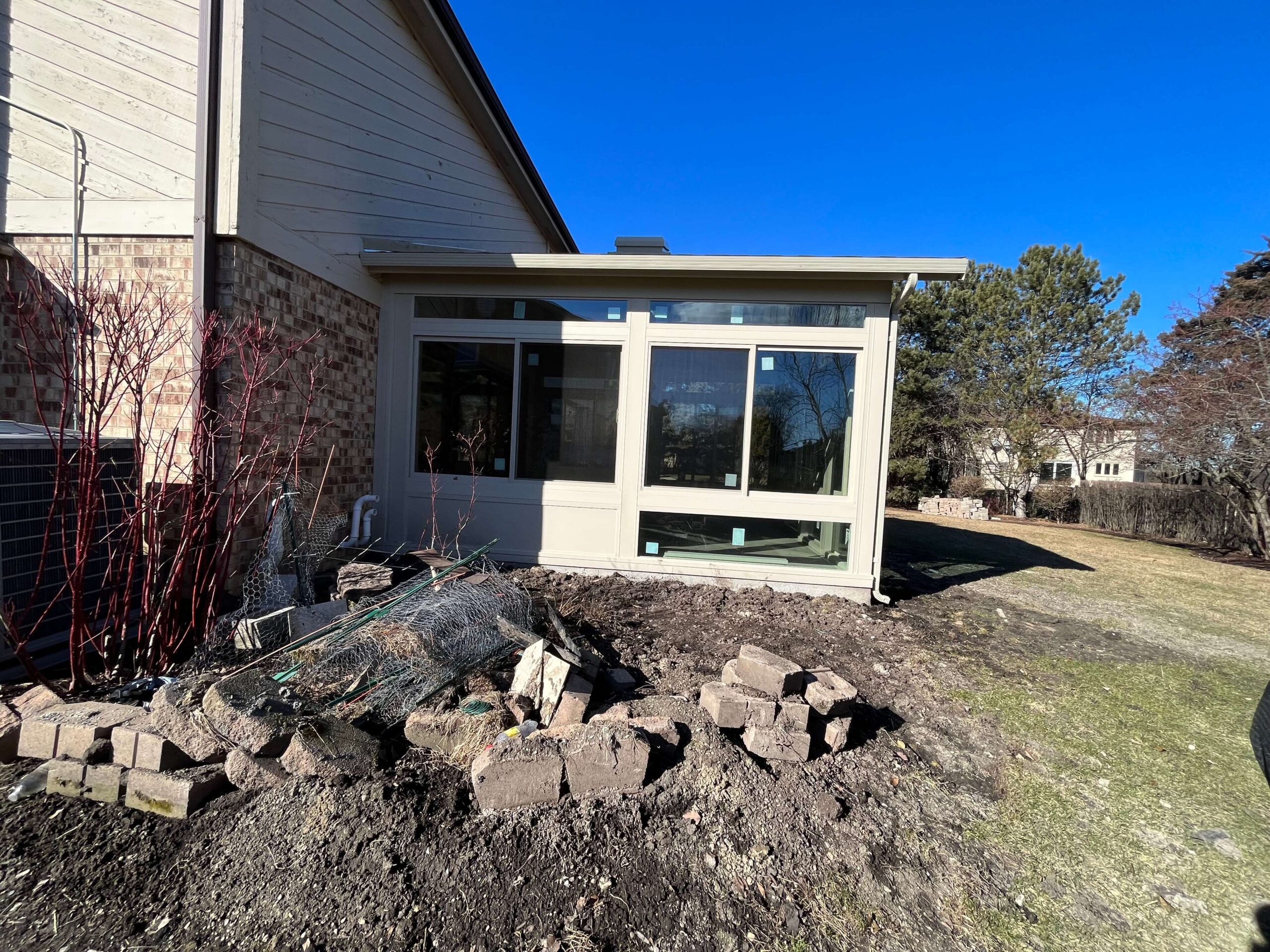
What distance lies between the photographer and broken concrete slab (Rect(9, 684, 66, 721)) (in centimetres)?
262

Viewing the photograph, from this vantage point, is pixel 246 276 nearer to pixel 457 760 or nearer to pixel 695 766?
pixel 457 760

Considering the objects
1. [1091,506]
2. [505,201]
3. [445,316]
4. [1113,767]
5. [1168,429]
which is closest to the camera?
[1113,767]

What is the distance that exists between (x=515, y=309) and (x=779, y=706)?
15.7ft

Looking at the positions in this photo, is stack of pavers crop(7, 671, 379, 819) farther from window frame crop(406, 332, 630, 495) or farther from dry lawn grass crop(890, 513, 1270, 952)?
window frame crop(406, 332, 630, 495)

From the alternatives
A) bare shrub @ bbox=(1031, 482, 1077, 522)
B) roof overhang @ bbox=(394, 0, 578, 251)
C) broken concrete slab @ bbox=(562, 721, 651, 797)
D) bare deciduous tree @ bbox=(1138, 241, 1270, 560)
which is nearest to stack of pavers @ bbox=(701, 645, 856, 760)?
broken concrete slab @ bbox=(562, 721, 651, 797)

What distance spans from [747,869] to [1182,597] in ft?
26.7

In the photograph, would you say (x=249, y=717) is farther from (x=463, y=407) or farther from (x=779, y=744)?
(x=463, y=407)

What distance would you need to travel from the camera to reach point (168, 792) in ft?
7.20

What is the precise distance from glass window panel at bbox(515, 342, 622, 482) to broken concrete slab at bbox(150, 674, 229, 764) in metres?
3.87

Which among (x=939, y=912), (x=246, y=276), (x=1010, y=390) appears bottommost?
(x=939, y=912)

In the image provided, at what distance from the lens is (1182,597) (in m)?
7.11

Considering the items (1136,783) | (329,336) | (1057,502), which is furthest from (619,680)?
(1057,502)

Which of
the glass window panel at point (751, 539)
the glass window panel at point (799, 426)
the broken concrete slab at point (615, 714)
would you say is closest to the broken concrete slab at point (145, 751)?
the broken concrete slab at point (615, 714)

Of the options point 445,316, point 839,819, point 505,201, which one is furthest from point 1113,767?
point 505,201
